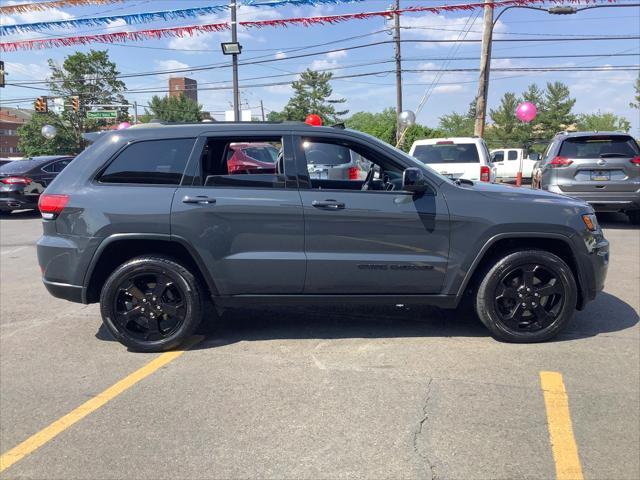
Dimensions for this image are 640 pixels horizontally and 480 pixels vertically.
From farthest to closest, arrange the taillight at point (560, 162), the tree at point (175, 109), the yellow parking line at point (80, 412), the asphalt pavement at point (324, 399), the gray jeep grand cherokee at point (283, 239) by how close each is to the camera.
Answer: the tree at point (175, 109)
the taillight at point (560, 162)
the gray jeep grand cherokee at point (283, 239)
the yellow parking line at point (80, 412)
the asphalt pavement at point (324, 399)

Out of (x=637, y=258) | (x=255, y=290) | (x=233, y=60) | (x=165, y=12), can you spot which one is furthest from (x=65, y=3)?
(x=637, y=258)

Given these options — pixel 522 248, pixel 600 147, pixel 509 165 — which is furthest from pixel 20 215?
pixel 509 165

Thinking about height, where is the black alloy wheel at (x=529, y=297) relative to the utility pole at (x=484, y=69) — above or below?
below

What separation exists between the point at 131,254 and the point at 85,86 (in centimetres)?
7120

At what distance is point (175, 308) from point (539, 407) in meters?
2.79

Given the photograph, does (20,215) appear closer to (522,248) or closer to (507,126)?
(522,248)

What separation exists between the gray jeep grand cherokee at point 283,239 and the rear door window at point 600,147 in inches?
238

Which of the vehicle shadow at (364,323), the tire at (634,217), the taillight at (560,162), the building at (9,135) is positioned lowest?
the vehicle shadow at (364,323)

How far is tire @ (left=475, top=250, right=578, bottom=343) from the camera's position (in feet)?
14.2

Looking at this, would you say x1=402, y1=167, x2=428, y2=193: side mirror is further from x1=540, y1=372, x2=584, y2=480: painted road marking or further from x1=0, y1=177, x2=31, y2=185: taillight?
x1=0, y1=177, x2=31, y2=185: taillight

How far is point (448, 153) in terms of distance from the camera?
36.6 ft

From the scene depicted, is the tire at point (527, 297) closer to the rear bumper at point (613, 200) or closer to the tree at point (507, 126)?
the rear bumper at point (613, 200)

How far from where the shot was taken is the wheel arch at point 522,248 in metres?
4.30

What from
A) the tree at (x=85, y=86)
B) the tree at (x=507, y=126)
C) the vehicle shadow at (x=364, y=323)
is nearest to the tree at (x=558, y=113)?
the tree at (x=507, y=126)
